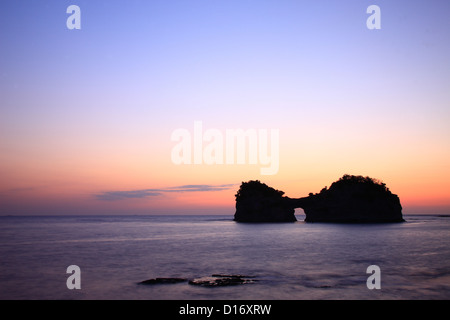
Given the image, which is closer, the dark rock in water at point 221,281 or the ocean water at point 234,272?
the ocean water at point 234,272

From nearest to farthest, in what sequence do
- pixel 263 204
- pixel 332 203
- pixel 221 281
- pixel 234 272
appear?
pixel 221 281
pixel 234 272
pixel 332 203
pixel 263 204

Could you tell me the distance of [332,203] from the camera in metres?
116

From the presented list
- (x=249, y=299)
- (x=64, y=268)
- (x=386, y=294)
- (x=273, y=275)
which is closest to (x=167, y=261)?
(x=64, y=268)

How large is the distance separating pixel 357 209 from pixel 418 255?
279 ft

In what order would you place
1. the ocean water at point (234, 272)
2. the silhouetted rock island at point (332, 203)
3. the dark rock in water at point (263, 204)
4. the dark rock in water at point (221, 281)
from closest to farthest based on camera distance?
the ocean water at point (234, 272) < the dark rock in water at point (221, 281) < the silhouetted rock island at point (332, 203) < the dark rock in water at point (263, 204)

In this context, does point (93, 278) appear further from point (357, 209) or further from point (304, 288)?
point (357, 209)

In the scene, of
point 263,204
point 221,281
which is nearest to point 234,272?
point 221,281

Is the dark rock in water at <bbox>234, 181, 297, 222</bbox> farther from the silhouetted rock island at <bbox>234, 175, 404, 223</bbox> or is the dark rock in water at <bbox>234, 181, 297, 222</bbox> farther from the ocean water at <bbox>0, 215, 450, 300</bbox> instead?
the ocean water at <bbox>0, 215, 450, 300</bbox>

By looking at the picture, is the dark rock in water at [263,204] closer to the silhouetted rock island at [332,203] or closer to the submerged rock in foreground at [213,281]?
the silhouetted rock island at [332,203]

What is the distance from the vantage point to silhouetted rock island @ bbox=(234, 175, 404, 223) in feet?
362

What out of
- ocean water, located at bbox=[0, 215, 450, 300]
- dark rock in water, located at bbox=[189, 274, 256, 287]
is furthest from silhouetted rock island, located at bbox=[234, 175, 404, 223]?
dark rock in water, located at bbox=[189, 274, 256, 287]

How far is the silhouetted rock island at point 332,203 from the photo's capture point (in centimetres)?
11031

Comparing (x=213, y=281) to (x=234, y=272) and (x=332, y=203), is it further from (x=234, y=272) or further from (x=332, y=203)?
(x=332, y=203)

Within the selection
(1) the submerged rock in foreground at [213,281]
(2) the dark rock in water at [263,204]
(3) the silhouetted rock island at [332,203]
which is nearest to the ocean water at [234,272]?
(1) the submerged rock in foreground at [213,281]
